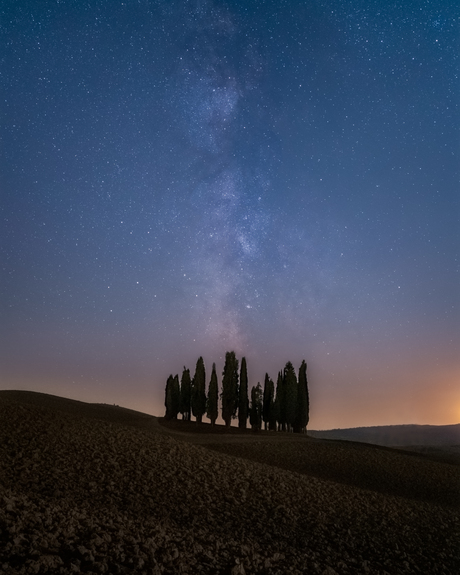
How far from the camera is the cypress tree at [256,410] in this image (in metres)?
57.8

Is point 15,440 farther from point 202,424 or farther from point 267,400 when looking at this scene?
point 267,400

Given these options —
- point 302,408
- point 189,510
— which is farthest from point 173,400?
point 189,510

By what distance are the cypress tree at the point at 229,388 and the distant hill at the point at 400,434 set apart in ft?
349

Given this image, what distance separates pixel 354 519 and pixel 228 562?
7624 mm

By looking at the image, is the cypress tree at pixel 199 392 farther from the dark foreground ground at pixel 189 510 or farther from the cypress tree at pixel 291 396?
the dark foreground ground at pixel 189 510

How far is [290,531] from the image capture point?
12.8 m

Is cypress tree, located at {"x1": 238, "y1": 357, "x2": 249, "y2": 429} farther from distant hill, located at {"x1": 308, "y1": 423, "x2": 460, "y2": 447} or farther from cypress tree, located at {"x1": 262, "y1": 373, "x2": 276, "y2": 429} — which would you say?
distant hill, located at {"x1": 308, "y1": 423, "x2": 460, "y2": 447}

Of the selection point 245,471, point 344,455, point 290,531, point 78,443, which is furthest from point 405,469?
point 78,443

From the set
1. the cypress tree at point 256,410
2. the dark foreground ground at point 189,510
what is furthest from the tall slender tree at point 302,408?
the dark foreground ground at point 189,510

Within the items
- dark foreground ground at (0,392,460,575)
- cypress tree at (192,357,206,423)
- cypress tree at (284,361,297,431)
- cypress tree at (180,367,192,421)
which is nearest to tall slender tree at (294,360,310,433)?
cypress tree at (284,361,297,431)

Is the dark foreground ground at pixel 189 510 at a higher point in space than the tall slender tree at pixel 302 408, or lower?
lower

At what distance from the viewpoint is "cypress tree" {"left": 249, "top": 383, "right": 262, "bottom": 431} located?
57812 millimetres

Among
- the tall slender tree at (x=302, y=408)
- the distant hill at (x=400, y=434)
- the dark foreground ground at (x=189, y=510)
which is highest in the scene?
the tall slender tree at (x=302, y=408)

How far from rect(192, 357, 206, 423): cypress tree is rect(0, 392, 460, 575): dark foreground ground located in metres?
35.8
